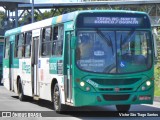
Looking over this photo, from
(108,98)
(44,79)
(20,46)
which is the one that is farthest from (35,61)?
(108,98)

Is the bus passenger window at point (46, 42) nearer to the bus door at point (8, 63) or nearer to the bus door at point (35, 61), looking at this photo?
the bus door at point (35, 61)

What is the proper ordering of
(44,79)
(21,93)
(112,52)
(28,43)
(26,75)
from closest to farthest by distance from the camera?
1. (112,52)
2. (44,79)
3. (28,43)
4. (26,75)
5. (21,93)

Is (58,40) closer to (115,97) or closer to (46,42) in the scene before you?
(46,42)

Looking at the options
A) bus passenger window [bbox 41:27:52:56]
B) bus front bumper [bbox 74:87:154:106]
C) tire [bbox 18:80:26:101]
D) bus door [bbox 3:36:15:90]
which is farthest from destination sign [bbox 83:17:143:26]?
bus door [bbox 3:36:15:90]

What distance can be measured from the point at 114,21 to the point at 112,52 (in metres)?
0.89

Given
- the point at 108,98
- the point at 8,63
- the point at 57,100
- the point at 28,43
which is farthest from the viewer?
the point at 8,63

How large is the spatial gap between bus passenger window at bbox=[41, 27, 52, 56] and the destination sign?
257 centimetres

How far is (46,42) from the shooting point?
1609 cm

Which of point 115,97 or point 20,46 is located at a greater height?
point 20,46

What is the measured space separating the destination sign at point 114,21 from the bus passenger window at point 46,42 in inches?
101

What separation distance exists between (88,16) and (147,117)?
3238 millimetres

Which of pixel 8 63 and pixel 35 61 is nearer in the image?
pixel 35 61

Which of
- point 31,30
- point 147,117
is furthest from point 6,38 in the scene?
point 147,117

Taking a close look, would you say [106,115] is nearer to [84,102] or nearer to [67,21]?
[84,102]
